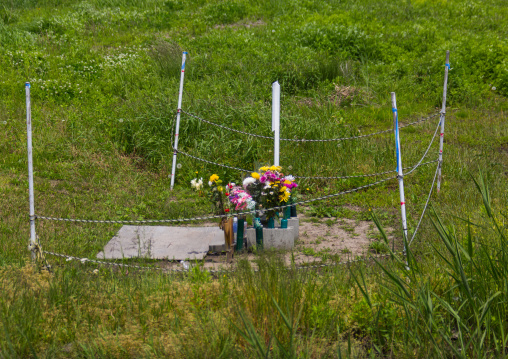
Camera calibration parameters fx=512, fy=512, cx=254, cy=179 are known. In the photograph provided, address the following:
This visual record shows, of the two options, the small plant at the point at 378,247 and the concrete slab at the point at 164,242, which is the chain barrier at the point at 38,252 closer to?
the concrete slab at the point at 164,242

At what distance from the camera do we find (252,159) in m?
8.04

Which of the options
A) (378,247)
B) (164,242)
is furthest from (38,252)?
(378,247)

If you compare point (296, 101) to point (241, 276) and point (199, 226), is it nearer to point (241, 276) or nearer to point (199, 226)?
point (199, 226)

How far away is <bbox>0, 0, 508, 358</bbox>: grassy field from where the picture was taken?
2.93 m

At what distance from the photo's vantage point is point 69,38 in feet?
43.1

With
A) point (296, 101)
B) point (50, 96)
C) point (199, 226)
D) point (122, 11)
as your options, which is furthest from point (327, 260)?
point (122, 11)

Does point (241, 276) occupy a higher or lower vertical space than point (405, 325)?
higher

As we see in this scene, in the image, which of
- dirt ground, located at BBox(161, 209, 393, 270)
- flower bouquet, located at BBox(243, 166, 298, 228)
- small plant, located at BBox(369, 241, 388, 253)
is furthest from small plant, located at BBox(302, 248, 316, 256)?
small plant, located at BBox(369, 241, 388, 253)

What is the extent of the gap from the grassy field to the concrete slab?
0.77 ft

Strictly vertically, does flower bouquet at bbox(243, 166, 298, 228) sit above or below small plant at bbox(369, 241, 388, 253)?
above

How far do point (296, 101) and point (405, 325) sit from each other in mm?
7696

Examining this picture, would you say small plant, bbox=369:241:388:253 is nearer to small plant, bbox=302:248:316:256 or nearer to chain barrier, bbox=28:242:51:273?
small plant, bbox=302:248:316:256

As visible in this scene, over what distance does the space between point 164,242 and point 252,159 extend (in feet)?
8.32

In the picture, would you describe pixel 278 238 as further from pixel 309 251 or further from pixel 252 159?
pixel 252 159
